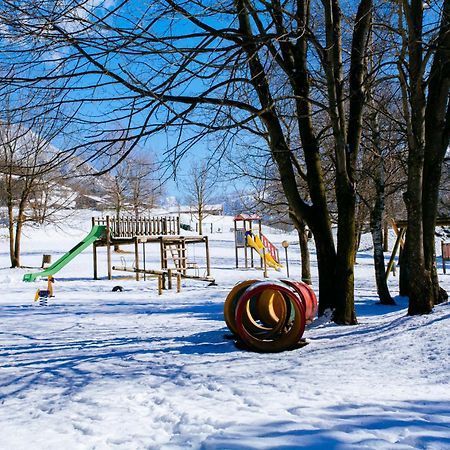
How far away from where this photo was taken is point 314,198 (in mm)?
8625

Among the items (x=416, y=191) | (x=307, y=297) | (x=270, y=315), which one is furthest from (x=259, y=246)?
(x=416, y=191)

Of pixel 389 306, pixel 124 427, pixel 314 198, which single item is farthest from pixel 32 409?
pixel 389 306

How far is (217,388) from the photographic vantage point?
→ 15.4 feet

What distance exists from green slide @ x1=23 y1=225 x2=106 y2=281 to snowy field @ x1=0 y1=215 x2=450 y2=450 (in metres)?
10.6

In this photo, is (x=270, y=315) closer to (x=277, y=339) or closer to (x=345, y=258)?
(x=345, y=258)

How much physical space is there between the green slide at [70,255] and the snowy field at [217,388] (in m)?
10.6

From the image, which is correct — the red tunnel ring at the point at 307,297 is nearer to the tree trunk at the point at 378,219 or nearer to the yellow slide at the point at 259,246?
the tree trunk at the point at 378,219

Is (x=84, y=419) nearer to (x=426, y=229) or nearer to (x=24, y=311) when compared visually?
(x=426, y=229)

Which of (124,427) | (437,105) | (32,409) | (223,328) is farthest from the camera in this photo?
(223,328)

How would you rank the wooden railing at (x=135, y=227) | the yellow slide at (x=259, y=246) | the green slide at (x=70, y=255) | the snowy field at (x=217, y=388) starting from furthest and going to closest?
the yellow slide at (x=259, y=246)
the wooden railing at (x=135, y=227)
the green slide at (x=70, y=255)
the snowy field at (x=217, y=388)

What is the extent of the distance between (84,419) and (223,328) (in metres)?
4.97

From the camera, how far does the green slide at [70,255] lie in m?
19.7

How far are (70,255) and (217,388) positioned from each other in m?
18.5

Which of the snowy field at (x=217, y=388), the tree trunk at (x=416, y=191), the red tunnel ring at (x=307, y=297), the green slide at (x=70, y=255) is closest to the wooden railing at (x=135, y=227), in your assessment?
the green slide at (x=70, y=255)
